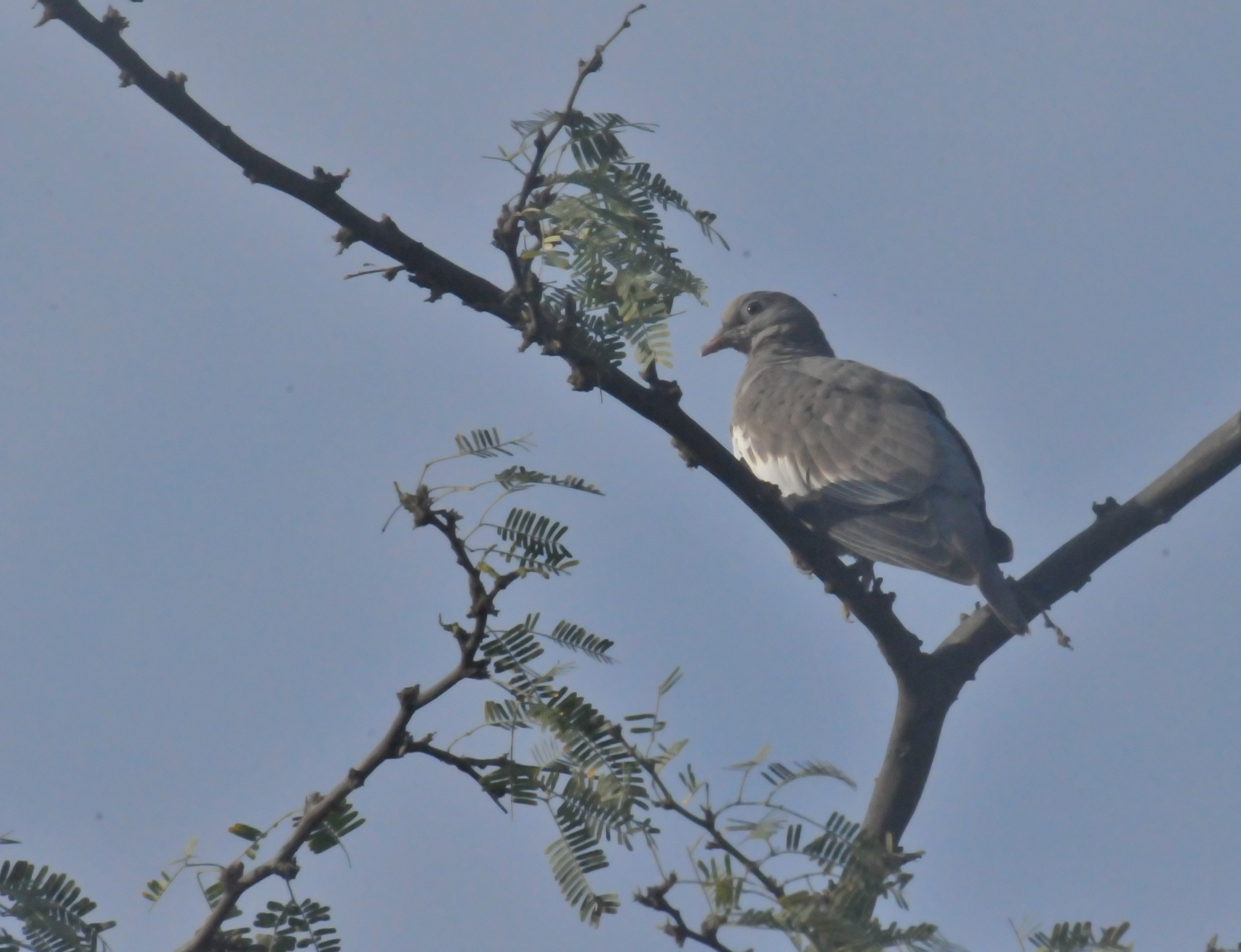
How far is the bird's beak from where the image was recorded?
9492mm

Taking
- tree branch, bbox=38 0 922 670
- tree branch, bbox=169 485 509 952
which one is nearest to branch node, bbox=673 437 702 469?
tree branch, bbox=38 0 922 670

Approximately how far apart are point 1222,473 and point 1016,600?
2.56 feet

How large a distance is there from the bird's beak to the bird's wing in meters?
1.71

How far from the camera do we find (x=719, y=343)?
31.2ft

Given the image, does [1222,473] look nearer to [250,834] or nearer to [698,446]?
[698,446]

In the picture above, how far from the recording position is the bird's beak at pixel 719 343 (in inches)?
374

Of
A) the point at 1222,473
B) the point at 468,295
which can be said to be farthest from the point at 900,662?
the point at 468,295

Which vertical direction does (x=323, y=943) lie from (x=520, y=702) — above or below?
below

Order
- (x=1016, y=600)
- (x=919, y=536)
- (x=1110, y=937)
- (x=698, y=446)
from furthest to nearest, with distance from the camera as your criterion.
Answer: (x=919, y=536) → (x=1016, y=600) → (x=698, y=446) → (x=1110, y=937)

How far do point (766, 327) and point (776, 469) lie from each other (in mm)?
2646

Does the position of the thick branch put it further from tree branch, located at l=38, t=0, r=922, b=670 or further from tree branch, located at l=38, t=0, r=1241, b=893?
tree branch, located at l=38, t=0, r=922, b=670

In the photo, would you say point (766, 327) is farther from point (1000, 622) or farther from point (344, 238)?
point (344, 238)

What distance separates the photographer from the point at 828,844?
274 centimetres

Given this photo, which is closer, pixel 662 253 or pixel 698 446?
pixel 662 253
